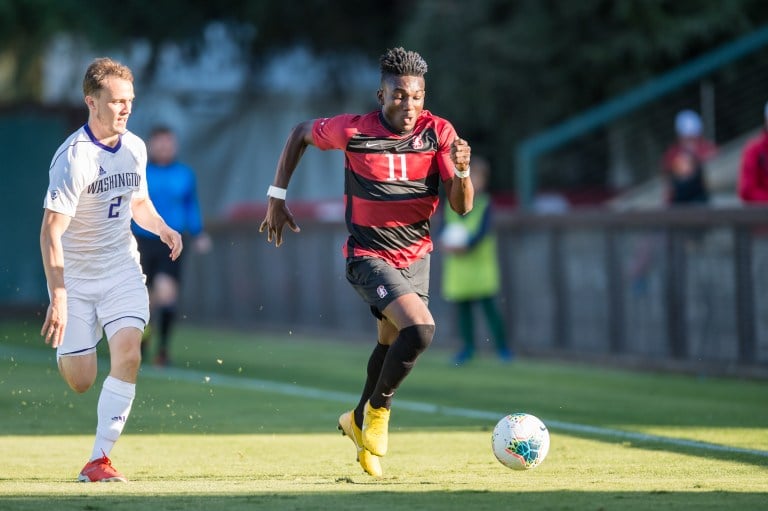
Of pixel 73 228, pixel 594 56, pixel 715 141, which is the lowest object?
pixel 73 228

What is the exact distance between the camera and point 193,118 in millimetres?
27109

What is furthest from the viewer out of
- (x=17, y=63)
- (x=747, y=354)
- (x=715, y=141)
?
(x=17, y=63)

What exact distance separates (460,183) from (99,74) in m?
2.06

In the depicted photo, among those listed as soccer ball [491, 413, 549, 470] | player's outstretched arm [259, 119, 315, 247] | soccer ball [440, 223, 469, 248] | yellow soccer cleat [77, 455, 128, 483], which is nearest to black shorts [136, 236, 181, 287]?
soccer ball [440, 223, 469, 248]

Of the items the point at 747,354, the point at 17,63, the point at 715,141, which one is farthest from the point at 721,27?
the point at 17,63

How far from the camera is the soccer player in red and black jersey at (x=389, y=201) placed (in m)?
7.95

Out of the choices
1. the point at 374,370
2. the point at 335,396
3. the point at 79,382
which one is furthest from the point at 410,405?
the point at 79,382

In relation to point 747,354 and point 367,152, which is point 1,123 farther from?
point 367,152

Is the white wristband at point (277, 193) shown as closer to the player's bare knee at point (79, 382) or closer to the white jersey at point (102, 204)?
the white jersey at point (102, 204)

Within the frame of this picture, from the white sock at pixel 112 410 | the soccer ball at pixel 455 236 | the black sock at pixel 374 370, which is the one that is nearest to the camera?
the white sock at pixel 112 410

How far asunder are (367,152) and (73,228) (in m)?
1.71

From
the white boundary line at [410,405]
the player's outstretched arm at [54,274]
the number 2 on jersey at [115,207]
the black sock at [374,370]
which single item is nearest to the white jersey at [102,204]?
the number 2 on jersey at [115,207]

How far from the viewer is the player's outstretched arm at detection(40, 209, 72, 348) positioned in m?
7.37

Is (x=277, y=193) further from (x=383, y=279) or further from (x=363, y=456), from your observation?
(x=363, y=456)
